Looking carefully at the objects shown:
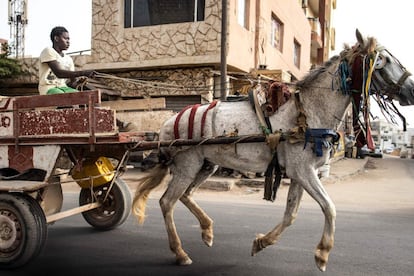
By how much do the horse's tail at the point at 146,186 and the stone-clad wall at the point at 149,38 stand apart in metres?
8.17

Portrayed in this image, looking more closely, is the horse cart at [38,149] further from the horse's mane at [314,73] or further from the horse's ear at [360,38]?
the horse's ear at [360,38]

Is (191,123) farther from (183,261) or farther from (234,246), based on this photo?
(234,246)

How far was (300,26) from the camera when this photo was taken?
2114 cm

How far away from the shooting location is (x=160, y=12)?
44.3 ft

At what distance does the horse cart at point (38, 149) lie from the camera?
13.1 ft

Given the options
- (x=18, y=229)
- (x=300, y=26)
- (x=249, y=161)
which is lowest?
(x=18, y=229)

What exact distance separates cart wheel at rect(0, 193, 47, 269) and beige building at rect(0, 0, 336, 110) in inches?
316

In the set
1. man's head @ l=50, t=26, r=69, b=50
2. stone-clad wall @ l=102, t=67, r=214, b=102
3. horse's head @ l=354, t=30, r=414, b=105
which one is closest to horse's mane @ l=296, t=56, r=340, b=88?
horse's head @ l=354, t=30, r=414, b=105

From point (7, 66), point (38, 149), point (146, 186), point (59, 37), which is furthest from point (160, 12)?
point (38, 149)

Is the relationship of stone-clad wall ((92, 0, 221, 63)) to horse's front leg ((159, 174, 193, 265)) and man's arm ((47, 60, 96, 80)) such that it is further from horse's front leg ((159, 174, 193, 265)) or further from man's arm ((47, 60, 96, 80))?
horse's front leg ((159, 174, 193, 265))

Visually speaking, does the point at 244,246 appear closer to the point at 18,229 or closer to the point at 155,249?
the point at 155,249

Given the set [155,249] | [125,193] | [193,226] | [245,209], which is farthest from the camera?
[245,209]

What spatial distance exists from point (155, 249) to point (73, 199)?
4493 millimetres

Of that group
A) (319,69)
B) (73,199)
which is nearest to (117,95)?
(73,199)
